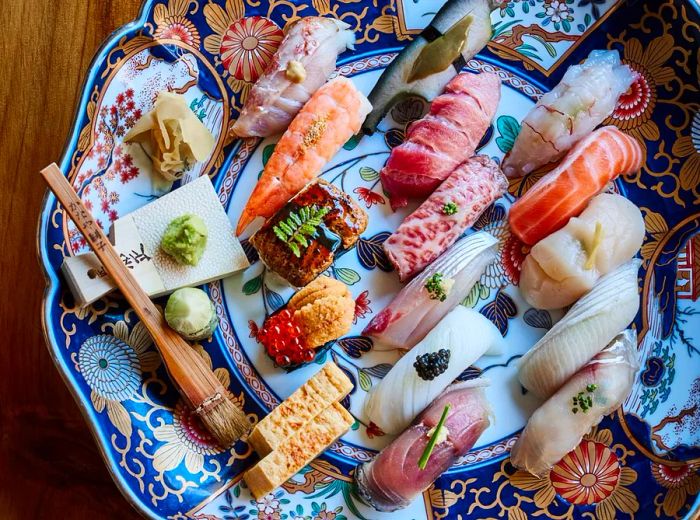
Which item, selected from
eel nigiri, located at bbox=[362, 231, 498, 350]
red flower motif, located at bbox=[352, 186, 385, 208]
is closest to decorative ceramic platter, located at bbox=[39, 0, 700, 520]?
red flower motif, located at bbox=[352, 186, 385, 208]

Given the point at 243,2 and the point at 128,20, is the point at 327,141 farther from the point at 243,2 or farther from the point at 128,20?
the point at 128,20

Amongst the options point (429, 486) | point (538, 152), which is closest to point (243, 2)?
point (538, 152)

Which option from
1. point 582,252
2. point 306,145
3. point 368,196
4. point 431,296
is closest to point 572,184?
point 582,252

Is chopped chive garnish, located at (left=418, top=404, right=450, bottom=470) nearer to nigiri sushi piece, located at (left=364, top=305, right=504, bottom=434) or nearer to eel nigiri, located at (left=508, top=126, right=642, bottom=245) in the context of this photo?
nigiri sushi piece, located at (left=364, top=305, right=504, bottom=434)

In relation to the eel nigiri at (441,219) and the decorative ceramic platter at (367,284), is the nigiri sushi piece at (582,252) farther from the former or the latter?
the eel nigiri at (441,219)

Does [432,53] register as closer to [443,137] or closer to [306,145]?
[443,137]

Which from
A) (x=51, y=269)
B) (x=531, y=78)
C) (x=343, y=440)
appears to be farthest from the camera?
(x=531, y=78)
